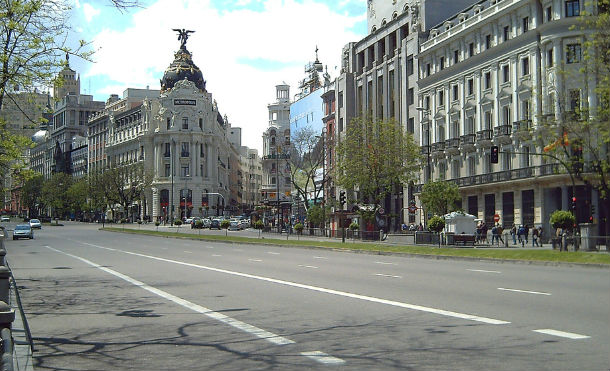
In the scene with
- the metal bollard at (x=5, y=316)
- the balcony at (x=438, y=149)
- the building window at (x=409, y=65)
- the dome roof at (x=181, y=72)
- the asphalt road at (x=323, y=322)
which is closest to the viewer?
the metal bollard at (x=5, y=316)

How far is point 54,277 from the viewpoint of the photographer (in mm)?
22297

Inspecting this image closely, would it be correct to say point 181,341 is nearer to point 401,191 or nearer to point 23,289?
point 23,289

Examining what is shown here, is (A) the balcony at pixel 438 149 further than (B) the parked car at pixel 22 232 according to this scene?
Yes

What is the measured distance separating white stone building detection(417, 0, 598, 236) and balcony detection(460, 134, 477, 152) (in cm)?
4

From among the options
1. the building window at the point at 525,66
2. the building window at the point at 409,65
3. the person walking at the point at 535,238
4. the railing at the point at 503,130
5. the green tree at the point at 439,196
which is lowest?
the person walking at the point at 535,238

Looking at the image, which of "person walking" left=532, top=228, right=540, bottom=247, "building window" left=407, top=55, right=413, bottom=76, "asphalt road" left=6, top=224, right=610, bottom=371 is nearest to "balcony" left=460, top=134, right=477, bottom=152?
"building window" left=407, top=55, right=413, bottom=76

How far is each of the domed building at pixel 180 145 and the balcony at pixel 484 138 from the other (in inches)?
3191

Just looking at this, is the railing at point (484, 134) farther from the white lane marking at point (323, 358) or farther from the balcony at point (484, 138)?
the white lane marking at point (323, 358)

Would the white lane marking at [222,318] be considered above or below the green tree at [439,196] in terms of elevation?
below

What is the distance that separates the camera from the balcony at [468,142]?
62594 millimetres

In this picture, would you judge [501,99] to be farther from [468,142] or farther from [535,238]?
[535,238]

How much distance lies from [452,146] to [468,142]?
9.35ft

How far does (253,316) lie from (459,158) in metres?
55.2

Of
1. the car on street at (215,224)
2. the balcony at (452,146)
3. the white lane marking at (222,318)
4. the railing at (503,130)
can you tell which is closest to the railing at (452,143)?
the balcony at (452,146)
